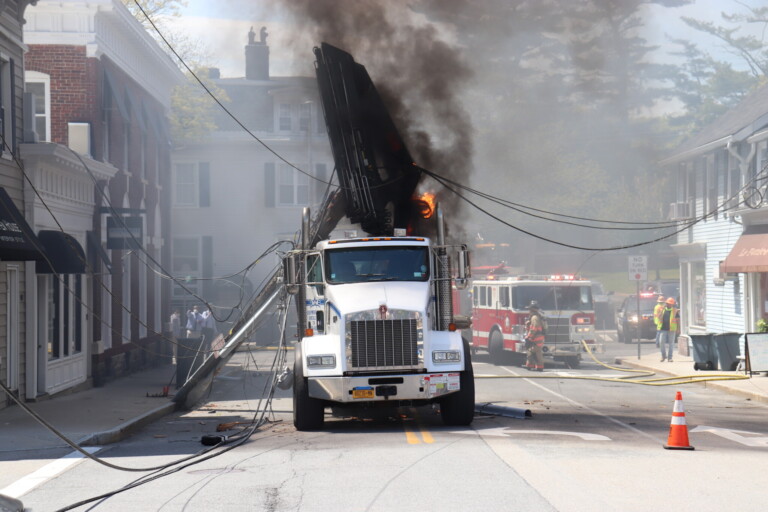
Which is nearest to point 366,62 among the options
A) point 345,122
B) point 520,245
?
point 345,122

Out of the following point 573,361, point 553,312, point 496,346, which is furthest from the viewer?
point 496,346

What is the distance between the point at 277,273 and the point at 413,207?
2885 mm

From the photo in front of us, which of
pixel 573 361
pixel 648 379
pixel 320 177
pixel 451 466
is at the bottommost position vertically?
pixel 648 379

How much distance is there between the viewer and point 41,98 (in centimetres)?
2469

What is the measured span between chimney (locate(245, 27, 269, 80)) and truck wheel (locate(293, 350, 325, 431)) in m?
37.5

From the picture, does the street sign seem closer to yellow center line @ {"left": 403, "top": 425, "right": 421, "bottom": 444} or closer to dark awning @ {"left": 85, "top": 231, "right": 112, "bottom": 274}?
dark awning @ {"left": 85, "top": 231, "right": 112, "bottom": 274}

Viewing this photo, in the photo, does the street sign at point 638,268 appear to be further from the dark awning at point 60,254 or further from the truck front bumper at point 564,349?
the dark awning at point 60,254

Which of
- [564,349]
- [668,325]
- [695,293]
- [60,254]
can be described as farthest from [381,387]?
[695,293]

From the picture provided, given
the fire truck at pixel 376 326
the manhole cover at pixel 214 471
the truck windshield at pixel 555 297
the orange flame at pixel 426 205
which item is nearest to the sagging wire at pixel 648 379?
the truck windshield at pixel 555 297

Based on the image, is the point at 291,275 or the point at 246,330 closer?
the point at 291,275

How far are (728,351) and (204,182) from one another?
2709 centimetres

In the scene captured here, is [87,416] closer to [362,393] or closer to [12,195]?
[12,195]

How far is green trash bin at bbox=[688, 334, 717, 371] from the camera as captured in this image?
2592 cm

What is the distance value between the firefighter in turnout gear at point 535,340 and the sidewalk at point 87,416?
32.4 ft
